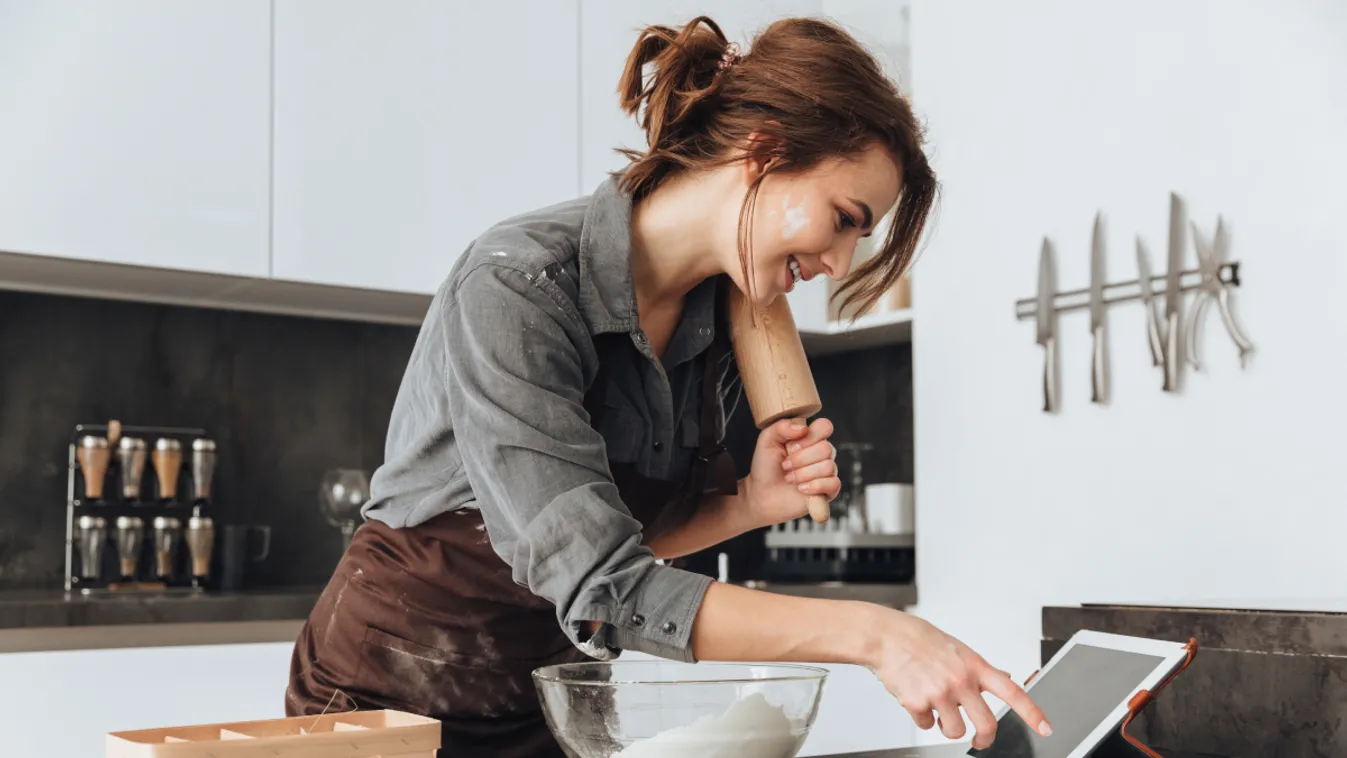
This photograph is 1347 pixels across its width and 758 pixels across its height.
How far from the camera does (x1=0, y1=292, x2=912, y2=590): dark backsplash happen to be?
7.90 feet

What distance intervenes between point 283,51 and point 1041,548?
1613mm

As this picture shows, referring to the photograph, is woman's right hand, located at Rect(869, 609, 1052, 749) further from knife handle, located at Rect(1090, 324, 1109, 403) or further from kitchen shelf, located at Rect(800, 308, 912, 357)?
kitchen shelf, located at Rect(800, 308, 912, 357)

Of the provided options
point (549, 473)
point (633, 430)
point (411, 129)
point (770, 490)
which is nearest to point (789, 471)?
point (770, 490)

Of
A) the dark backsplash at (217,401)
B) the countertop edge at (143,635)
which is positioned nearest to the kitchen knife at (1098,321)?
the dark backsplash at (217,401)

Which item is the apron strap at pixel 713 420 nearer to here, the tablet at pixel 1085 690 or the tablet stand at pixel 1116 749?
the tablet at pixel 1085 690

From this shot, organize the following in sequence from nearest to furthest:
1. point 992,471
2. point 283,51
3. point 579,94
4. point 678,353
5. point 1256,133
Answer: point 678,353
point 1256,133
point 283,51
point 992,471
point 579,94

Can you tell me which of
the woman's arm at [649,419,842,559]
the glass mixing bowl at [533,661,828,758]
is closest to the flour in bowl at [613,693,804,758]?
the glass mixing bowl at [533,661,828,758]

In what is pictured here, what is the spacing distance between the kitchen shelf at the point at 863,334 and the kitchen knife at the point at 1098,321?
54 centimetres

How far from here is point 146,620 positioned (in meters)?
1.99

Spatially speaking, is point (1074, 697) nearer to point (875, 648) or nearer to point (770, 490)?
A: point (875, 648)

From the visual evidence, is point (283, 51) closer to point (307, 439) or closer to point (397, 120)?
point (397, 120)

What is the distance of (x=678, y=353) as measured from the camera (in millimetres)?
1341

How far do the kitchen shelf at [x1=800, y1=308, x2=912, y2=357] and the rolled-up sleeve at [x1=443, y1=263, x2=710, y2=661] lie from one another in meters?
1.76

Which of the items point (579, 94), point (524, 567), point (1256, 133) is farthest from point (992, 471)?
point (524, 567)
